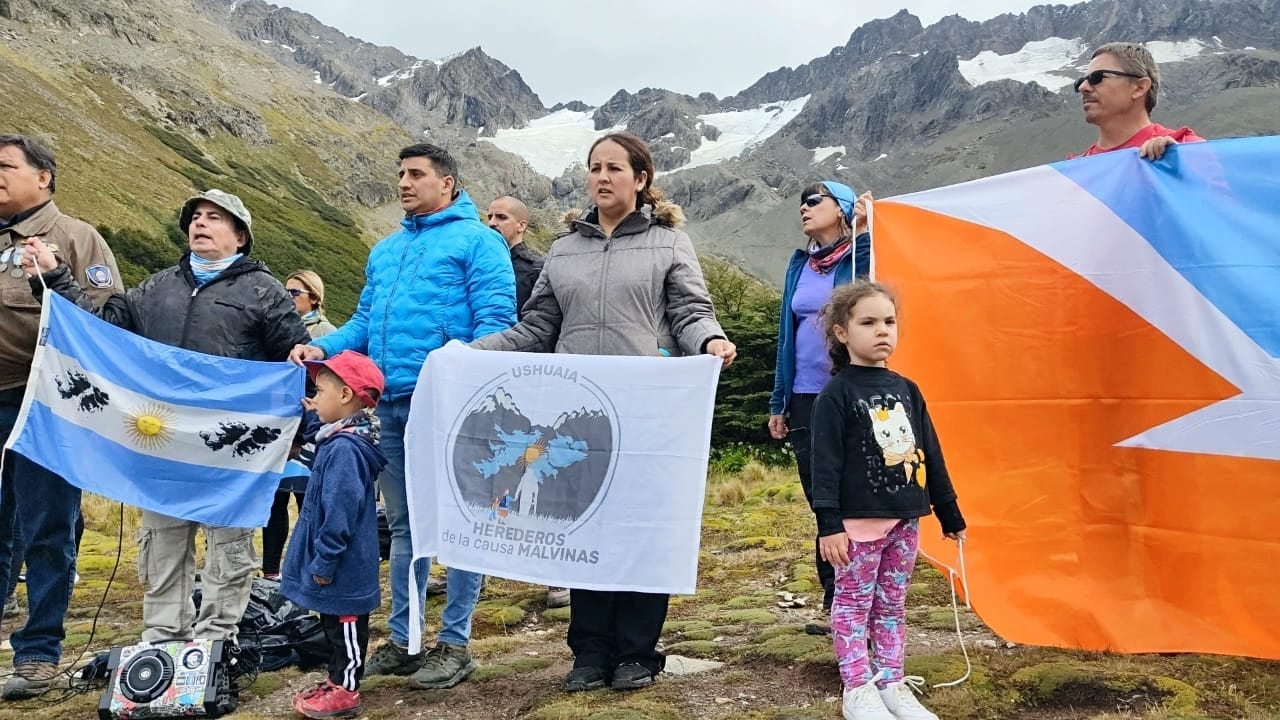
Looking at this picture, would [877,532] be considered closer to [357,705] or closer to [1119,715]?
[1119,715]

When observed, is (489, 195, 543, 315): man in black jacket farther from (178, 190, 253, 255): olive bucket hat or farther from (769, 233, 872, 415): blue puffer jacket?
(769, 233, 872, 415): blue puffer jacket

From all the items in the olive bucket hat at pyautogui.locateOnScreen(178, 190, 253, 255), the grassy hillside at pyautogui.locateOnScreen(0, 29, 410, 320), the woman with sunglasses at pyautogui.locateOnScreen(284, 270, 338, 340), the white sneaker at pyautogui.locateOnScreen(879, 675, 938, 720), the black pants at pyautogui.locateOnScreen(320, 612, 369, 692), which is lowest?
the white sneaker at pyautogui.locateOnScreen(879, 675, 938, 720)

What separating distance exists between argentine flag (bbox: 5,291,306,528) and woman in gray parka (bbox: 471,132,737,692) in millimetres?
1813

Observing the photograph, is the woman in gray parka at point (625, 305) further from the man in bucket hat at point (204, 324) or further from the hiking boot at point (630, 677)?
the man in bucket hat at point (204, 324)

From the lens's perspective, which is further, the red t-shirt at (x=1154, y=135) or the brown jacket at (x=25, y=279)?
the brown jacket at (x=25, y=279)

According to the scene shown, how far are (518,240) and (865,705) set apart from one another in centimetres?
532

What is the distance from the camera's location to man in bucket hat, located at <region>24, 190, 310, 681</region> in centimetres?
473

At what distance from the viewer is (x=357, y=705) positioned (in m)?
4.22

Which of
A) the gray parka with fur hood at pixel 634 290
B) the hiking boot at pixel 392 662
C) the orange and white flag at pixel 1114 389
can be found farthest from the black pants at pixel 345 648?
the orange and white flag at pixel 1114 389

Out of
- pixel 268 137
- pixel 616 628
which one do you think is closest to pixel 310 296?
pixel 616 628

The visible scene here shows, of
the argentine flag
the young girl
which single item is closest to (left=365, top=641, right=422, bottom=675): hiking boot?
the argentine flag

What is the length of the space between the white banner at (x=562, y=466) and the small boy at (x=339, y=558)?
249 millimetres

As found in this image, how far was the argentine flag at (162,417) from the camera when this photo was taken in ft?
15.9

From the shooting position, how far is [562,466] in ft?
13.6
